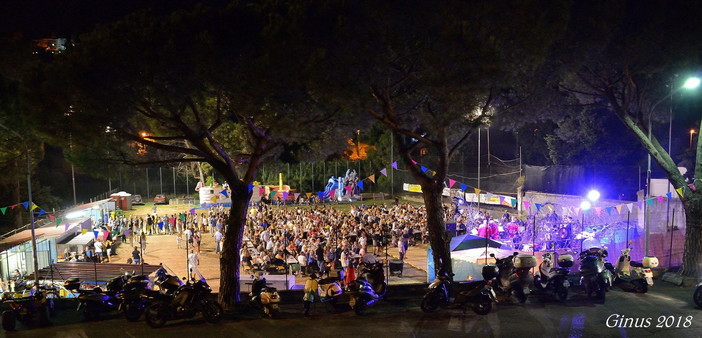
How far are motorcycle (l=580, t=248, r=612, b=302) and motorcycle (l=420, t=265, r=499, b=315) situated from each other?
1937 mm

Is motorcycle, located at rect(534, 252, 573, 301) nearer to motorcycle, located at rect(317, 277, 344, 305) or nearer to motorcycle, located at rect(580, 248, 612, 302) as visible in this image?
motorcycle, located at rect(580, 248, 612, 302)

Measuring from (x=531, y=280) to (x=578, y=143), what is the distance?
815 inches

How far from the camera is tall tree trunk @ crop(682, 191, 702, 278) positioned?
1177 cm

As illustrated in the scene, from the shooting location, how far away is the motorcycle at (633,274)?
1089 cm

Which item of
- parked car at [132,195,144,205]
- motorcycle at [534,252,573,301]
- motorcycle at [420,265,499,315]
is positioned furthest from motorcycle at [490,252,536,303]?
parked car at [132,195,144,205]

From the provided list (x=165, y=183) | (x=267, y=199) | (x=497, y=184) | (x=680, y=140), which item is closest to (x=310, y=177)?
(x=267, y=199)

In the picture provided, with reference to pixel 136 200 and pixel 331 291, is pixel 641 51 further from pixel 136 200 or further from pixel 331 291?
pixel 136 200

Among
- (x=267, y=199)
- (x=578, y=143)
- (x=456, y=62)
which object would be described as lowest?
(x=267, y=199)

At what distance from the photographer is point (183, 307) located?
9.03 m

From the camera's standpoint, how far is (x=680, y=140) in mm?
27484

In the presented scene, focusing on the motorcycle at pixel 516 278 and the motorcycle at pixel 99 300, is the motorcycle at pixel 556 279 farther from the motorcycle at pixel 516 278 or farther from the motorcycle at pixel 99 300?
the motorcycle at pixel 99 300

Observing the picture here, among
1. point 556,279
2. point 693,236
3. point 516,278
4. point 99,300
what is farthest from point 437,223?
point 99,300

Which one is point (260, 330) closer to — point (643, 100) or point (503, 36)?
point (503, 36)

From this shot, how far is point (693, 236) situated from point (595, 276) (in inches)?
140
